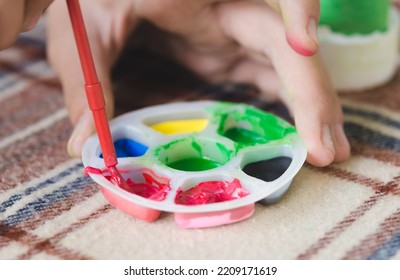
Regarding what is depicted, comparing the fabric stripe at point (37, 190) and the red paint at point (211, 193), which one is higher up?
the red paint at point (211, 193)

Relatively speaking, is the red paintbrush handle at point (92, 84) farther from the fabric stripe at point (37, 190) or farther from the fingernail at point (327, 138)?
the fingernail at point (327, 138)

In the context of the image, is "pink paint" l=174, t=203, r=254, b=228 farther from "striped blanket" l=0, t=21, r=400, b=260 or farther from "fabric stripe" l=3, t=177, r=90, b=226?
"fabric stripe" l=3, t=177, r=90, b=226

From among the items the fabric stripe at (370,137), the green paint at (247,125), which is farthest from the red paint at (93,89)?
the fabric stripe at (370,137)

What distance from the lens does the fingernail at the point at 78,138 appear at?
573 mm

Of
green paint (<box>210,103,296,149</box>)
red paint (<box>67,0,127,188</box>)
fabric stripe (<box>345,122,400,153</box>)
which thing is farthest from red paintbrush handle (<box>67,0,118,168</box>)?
fabric stripe (<box>345,122,400,153</box>)

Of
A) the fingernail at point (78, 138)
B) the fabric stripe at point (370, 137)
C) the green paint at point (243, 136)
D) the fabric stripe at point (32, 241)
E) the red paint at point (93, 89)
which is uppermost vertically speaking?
the red paint at point (93, 89)

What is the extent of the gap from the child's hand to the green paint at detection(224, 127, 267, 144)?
46 millimetres

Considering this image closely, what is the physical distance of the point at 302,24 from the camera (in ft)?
1.70

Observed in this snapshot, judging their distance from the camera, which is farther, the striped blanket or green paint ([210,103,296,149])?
green paint ([210,103,296,149])

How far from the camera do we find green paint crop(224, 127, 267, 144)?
1.96 ft

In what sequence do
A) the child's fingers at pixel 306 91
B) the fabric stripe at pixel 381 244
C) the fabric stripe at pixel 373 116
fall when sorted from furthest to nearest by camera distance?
the fabric stripe at pixel 373 116, the child's fingers at pixel 306 91, the fabric stripe at pixel 381 244

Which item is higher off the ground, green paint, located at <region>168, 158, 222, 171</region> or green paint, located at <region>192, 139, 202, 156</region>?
green paint, located at <region>192, 139, 202, 156</region>

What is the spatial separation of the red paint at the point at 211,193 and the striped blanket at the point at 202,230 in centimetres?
2

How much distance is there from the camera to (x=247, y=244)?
1.54ft
